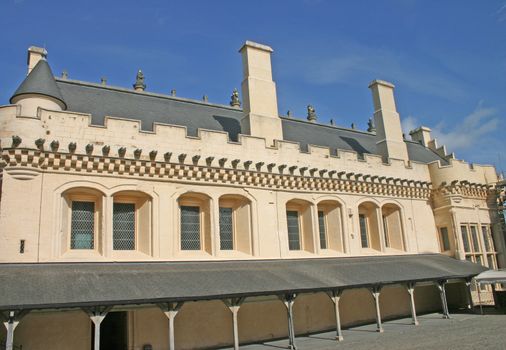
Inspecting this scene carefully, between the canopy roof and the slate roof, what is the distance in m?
9.05

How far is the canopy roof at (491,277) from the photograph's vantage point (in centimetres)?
Result: 2066

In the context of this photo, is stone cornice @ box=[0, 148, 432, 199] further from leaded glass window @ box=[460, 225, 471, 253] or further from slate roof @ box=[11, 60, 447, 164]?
slate roof @ box=[11, 60, 447, 164]

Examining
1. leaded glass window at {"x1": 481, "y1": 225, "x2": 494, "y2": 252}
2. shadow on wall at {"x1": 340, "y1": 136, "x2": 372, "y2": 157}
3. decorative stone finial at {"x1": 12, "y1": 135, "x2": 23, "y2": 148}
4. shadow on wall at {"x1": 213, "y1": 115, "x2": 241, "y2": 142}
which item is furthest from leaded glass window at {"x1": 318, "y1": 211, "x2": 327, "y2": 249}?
decorative stone finial at {"x1": 12, "y1": 135, "x2": 23, "y2": 148}

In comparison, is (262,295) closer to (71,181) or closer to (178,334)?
(178,334)

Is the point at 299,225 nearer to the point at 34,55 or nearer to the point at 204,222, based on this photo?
the point at 204,222

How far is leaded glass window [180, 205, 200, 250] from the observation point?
17.5 metres

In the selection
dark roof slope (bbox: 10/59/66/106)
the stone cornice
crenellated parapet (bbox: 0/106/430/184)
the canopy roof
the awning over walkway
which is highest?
dark roof slope (bbox: 10/59/66/106)

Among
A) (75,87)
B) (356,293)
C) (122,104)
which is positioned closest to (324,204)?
(356,293)

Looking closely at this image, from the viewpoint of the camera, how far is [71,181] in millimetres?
15250

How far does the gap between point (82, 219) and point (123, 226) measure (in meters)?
1.43

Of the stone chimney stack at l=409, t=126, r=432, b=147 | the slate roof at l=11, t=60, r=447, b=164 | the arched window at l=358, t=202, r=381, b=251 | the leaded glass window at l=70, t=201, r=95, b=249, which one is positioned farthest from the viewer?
the stone chimney stack at l=409, t=126, r=432, b=147

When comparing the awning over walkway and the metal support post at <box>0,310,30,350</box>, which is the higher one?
the awning over walkway

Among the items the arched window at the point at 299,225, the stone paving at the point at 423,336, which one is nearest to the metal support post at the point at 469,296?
the stone paving at the point at 423,336

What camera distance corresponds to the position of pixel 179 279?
14727 millimetres
